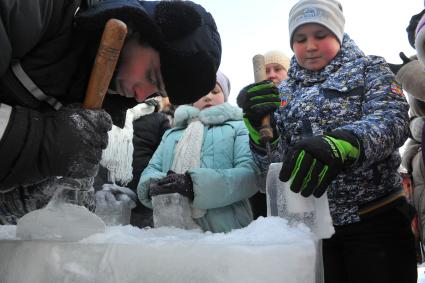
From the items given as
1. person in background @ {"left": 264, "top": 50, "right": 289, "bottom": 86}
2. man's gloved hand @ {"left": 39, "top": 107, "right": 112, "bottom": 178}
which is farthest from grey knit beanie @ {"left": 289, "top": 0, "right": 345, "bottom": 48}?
man's gloved hand @ {"left": 39, "top": 107, "right": 112, "bottom": 178}

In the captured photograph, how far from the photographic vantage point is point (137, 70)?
103cm

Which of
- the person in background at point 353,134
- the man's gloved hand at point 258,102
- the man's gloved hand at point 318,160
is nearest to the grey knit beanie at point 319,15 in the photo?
the person in background at point 353,134

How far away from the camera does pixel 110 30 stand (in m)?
0.82

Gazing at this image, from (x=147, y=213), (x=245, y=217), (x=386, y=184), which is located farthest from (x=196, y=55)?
(x=147, y=213)

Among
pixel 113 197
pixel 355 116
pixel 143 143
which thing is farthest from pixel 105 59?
pixel 143 143

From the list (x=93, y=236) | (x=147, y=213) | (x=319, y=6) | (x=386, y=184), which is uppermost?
(x=319, y=6)

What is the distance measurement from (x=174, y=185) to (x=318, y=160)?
78 cm

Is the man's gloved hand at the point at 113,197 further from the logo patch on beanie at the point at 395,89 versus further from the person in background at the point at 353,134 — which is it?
the logo patch on beanie at the point at 395,89

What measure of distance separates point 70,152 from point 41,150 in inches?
1.9

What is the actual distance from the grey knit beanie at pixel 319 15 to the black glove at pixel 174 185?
678 mm

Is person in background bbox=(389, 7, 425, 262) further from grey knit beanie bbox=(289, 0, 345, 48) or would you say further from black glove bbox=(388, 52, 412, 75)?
grey knit beanie bbox=(289, 0, 345, 48)

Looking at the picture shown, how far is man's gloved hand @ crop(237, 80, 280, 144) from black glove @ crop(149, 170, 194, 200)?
37 cm

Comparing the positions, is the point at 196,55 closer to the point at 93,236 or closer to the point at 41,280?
the point at 93,236

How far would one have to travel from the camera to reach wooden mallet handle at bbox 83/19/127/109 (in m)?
0.82
